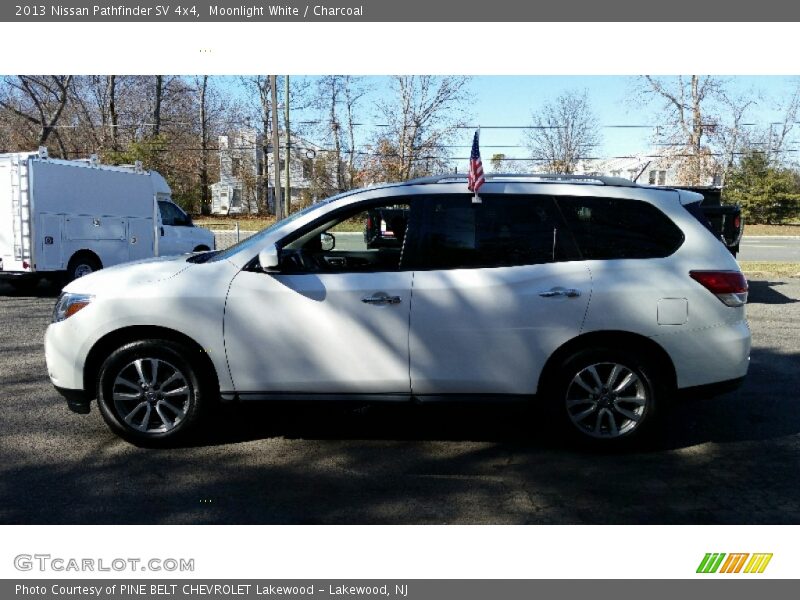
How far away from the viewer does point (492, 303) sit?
453cm

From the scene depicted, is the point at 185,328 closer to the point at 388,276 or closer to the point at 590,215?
the point at 388,276

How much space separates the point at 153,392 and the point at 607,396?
3.12 metres

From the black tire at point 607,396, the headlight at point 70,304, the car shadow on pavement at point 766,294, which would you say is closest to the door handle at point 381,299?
the black tire at point 607,396

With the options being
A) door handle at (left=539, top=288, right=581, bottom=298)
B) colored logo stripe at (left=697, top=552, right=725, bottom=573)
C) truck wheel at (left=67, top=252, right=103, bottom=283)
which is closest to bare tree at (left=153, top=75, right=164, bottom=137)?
truck wheel at (left=67, top=252, right=103, bottom=283)

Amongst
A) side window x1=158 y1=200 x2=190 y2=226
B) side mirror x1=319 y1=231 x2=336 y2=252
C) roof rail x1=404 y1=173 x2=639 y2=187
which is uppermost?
side window x1=158 y1=200 x2=190 y2=226

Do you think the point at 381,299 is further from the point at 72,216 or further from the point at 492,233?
the point at 72,216

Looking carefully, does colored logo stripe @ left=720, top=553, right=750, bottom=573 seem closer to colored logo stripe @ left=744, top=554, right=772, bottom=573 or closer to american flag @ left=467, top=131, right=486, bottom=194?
colored logo stripe @ left=744, top=554, right=772, bottom=573

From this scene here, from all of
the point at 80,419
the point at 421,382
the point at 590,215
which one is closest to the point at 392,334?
the point at 421,382

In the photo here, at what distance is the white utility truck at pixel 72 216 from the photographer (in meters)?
12.5

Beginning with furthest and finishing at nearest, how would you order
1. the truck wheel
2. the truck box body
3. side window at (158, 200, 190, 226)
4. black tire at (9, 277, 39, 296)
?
side window at (158, 200, 190, 226) → the truck wheel → black tire at (9, 277, 39, 296) → the truck box body

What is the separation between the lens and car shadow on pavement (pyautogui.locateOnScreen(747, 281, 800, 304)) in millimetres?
12148

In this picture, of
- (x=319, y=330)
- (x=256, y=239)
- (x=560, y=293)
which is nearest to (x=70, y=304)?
(x=256, y=239)

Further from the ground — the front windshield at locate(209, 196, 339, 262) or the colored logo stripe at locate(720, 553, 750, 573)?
the front windshield at locate(209, 196, 339, 262)

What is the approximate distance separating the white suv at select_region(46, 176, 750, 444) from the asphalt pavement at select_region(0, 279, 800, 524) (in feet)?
1.03
